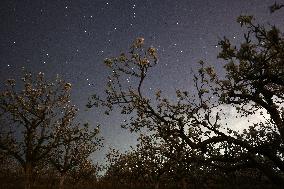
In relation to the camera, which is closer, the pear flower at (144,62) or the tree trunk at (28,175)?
the pear flower at (144,62)

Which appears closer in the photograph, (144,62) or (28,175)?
(144,62)

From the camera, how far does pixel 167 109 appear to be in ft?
66.2

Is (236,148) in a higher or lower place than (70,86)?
lower

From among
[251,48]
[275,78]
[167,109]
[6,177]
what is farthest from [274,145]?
[6,177]

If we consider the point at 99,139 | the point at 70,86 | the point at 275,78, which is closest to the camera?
the point at 275,78

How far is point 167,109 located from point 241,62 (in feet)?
16.9

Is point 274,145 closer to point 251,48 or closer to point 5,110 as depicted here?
point 251,48

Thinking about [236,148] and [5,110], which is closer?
[236,148]

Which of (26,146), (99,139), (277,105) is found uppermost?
(99,139)

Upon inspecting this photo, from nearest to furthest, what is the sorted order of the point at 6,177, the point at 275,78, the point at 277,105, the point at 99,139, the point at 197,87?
1. the point at 275,78
2. the point at 277,105
3. the point at 197,87
4. the point at 99,139
5. the point at 6,177

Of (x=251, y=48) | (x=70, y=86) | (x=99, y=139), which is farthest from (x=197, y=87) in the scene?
(x=99, y=139)

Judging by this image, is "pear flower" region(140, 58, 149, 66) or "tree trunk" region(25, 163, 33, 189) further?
"tree trunk" region(25, 163, 33, 189)

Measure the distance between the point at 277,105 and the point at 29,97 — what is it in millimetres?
27953

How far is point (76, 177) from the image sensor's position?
6994cm
